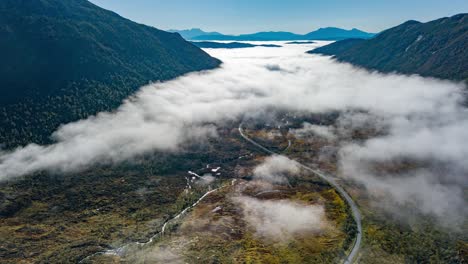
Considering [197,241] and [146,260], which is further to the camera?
[197,241]

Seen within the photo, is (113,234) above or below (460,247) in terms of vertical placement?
below

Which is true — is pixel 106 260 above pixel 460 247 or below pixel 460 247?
below

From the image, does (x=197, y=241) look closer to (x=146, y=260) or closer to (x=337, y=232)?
(x=146, y=260)

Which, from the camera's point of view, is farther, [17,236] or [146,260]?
[17,236]

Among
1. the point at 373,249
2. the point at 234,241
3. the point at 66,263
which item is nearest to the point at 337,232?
the point at 373,249

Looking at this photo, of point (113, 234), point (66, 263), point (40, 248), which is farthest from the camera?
point (113, 234)

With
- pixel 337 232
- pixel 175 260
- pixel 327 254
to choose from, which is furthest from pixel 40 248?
pixel 337 232

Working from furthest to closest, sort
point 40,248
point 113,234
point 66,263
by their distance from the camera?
1. point 113,234
2. point 40,248
3. point 66,263

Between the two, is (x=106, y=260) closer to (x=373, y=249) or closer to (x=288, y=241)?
(x=288, y=241)
